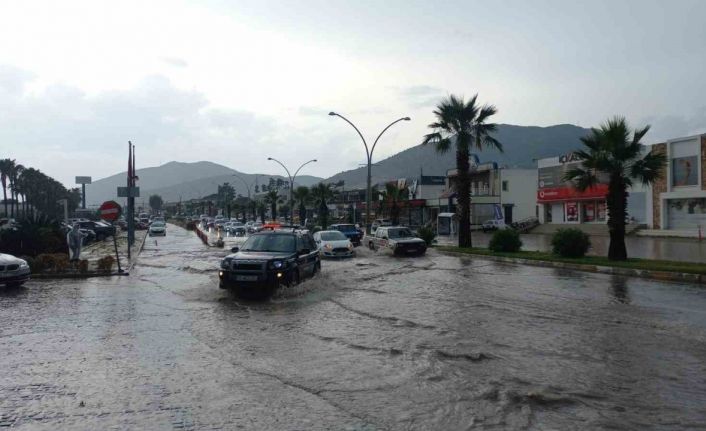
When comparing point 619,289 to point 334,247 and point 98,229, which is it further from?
point 98,229

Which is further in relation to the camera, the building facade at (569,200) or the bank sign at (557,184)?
the bank sign at (557,184)

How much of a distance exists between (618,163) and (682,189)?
2636cm

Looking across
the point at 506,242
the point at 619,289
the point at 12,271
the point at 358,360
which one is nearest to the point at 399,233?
the point at 506,242

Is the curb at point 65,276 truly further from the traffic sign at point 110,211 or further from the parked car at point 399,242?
the parked car at point 399,242

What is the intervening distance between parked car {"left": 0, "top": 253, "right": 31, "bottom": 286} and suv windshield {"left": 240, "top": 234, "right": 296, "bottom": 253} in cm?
600

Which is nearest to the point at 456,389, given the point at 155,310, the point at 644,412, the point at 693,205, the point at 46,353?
the point at 644,412

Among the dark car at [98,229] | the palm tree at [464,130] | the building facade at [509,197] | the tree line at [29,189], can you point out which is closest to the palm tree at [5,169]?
the tree line at [29,189]

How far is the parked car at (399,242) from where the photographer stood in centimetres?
2909

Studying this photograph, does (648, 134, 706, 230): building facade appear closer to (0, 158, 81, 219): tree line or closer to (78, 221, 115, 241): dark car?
(78, 221, 115, 241): dark car

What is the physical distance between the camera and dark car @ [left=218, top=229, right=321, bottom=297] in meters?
13.7

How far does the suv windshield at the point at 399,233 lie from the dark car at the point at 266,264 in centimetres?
1426

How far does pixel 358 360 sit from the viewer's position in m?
7.89

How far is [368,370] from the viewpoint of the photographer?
7359 millimetres

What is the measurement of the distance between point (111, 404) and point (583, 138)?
68.1ft
